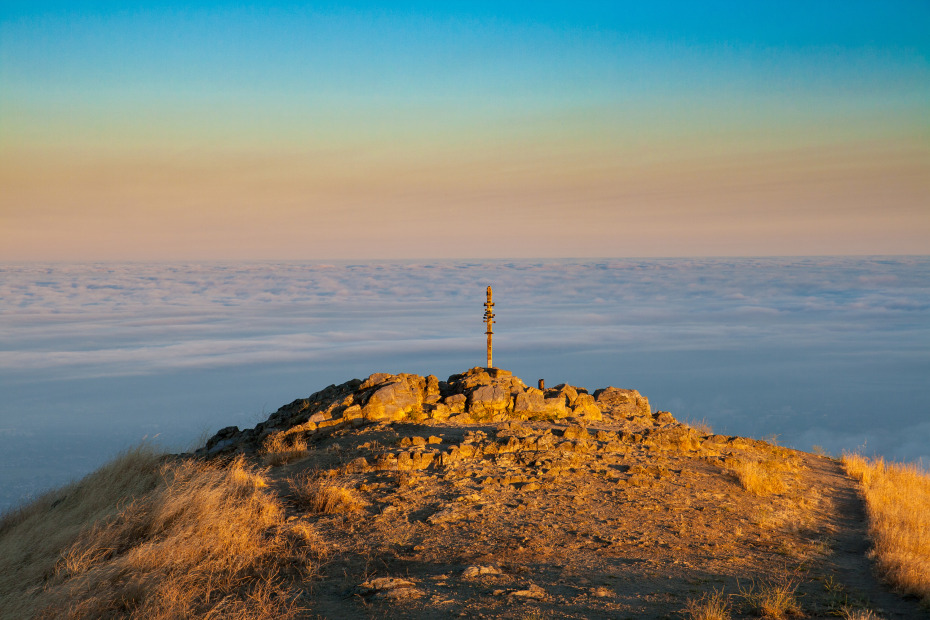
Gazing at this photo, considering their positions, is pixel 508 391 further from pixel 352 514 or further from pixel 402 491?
pixel 352 514

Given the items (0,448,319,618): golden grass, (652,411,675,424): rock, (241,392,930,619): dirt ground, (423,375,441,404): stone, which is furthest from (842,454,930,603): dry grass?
(423,375,441,404): stone

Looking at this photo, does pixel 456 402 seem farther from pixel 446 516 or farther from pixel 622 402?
pixel 446 516

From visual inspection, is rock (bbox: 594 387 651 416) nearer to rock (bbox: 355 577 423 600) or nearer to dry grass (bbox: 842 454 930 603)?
dry grass (bbox: 842 454 930 603)

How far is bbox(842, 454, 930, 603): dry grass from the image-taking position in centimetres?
760

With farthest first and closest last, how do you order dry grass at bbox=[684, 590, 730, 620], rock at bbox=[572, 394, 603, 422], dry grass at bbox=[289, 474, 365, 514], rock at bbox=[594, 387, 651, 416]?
rock at bbox=[594, 387, 651, 416] < rock at bbox=[572, 394, 603, 422] < dry grass at bbox=[289, 474, 365, 514] < dry grass at bbox=[684, 590, 730, 620]

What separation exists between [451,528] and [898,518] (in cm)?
695

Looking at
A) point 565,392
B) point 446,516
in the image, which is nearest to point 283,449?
point 446,516

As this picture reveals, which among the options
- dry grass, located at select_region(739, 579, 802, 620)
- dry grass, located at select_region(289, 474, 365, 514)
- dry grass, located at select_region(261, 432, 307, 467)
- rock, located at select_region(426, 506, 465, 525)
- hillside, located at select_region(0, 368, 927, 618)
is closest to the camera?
dry grass, located at select_region(739, 579, 802, 620)

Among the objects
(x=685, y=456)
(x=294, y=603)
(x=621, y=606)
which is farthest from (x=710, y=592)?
(x=685, y=456)

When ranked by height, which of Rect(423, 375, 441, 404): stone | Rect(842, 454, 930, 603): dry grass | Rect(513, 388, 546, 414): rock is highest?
Rect(423, 375, 441, 404): stone

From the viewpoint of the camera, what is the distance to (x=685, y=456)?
43.0ft

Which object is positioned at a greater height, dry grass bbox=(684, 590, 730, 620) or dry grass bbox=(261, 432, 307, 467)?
dry grass bbox=(684, 590, 730, 620)

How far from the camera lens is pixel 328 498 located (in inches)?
382

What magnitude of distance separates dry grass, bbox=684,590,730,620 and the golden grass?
3.94 metres
